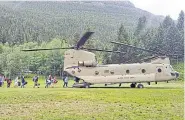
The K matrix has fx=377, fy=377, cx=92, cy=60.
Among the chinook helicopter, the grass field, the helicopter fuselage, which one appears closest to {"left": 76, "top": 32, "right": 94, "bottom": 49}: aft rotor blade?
the chinook helicopter

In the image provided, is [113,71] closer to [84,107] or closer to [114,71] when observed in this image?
[114,71]

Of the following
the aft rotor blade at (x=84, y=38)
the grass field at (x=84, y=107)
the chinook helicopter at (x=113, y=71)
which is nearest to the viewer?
the grass field at (x=84, y=107)

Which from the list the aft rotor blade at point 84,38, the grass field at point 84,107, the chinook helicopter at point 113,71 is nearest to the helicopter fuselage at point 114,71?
the chinook helicopter at point 113,71

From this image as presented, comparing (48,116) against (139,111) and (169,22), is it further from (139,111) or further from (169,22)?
(169,22)

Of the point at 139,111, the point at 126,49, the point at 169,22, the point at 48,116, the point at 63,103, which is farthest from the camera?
the point at 169,22

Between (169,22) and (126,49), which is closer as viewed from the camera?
(126,49)

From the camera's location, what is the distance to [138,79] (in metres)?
37.1

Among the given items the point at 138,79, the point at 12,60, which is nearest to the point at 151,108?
the point at 138,79

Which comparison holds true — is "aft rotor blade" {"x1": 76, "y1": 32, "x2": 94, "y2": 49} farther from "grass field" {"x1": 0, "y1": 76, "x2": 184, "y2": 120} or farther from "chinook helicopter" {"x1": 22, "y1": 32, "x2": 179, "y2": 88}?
"grass field" {"x1": 0, "y1": 76, "x2": 184, "y2": 120}

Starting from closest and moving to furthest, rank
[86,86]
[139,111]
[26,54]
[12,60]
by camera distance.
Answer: [139,111]
[86,86]
[12,60]
[26,54]

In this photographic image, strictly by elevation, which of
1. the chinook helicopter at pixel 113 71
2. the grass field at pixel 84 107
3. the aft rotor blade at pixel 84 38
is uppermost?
the aft rotor blade at pixel 84 38

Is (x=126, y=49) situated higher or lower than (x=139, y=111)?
higher

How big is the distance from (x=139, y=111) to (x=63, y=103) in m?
5.12

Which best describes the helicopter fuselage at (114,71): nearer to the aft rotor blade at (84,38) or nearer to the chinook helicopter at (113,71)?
the chinook helicopter at (113,71)
